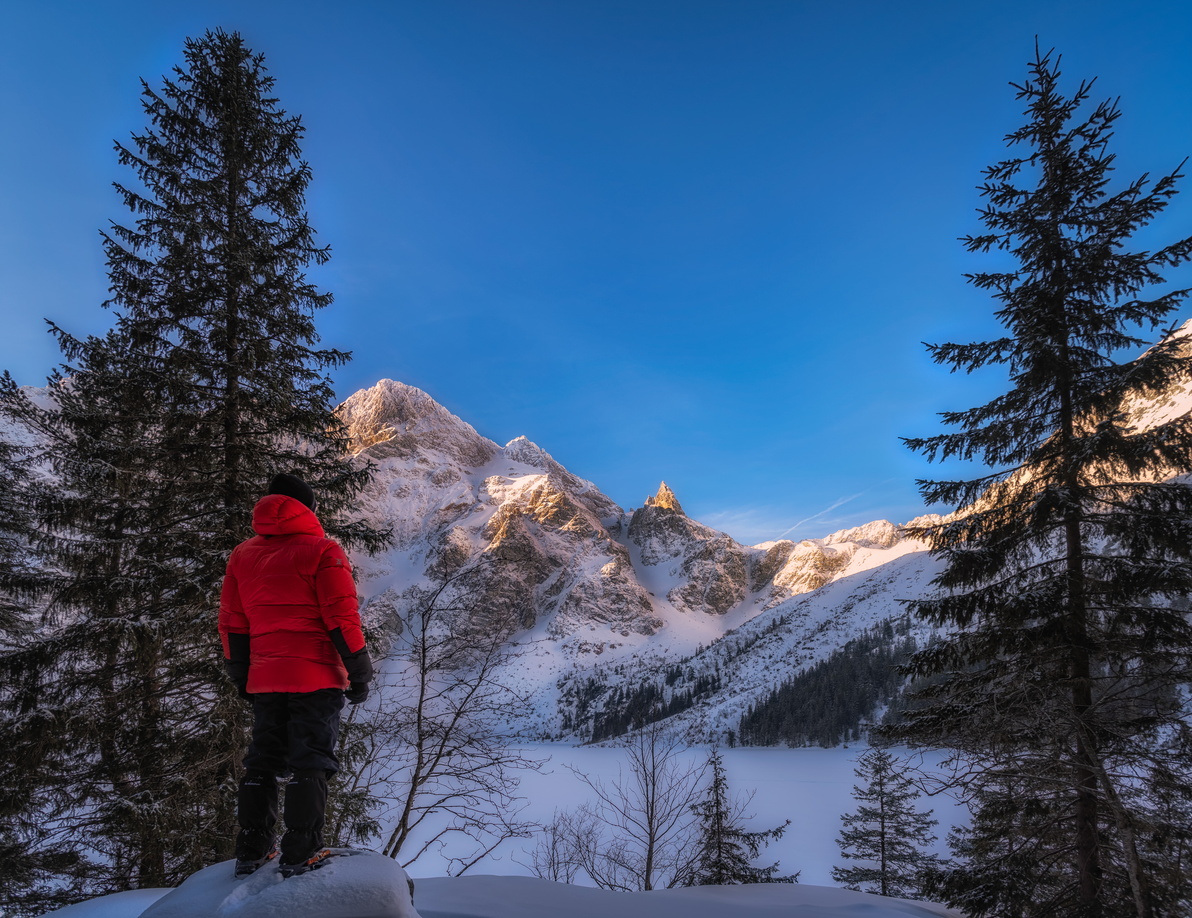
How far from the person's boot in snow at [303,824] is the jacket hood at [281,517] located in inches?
54.3

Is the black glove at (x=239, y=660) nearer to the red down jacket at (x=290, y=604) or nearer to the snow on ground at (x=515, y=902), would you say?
the red down jacket at (x=290, y=604)

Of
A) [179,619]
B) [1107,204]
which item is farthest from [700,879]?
[1107,204]

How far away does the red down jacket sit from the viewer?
10.2 ft

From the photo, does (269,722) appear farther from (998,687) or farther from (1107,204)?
(1107,204)

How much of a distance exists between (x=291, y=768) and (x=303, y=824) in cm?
30

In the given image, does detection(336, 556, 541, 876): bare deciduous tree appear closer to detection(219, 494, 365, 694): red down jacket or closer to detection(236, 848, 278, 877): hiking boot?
detection(219, 494, 365, 694): red down jacket

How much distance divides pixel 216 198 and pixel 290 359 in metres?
2.18

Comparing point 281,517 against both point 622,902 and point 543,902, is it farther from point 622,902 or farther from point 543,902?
point 622,902

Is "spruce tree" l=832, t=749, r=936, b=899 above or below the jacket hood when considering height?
below

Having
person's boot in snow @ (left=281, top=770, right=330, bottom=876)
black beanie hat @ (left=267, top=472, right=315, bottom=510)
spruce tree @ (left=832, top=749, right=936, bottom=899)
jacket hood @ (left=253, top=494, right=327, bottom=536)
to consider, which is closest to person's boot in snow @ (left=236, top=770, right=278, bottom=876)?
person's boot in snow @ (left=281, top=770, right=330, bottom=876)

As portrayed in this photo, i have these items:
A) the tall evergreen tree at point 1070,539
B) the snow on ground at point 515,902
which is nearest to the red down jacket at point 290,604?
the snow on ground at point 515,902

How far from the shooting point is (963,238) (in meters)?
7.54

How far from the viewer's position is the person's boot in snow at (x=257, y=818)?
9.56ft

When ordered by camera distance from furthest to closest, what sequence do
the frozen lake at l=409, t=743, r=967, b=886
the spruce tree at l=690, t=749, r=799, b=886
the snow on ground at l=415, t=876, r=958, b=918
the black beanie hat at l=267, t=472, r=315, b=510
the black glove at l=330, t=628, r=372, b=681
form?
1. the frozen lake at l=409, t=743, r=967, b=886
2. the spruce tree at l=690, t=749, r=799, b=886
3. the snow on ground at l=415, t=876, r=958, b=918
4. the black beanie hat at l=267, t=472, r=315, b=510
5. the black glove at l=330, t=628, r=372, b=681
